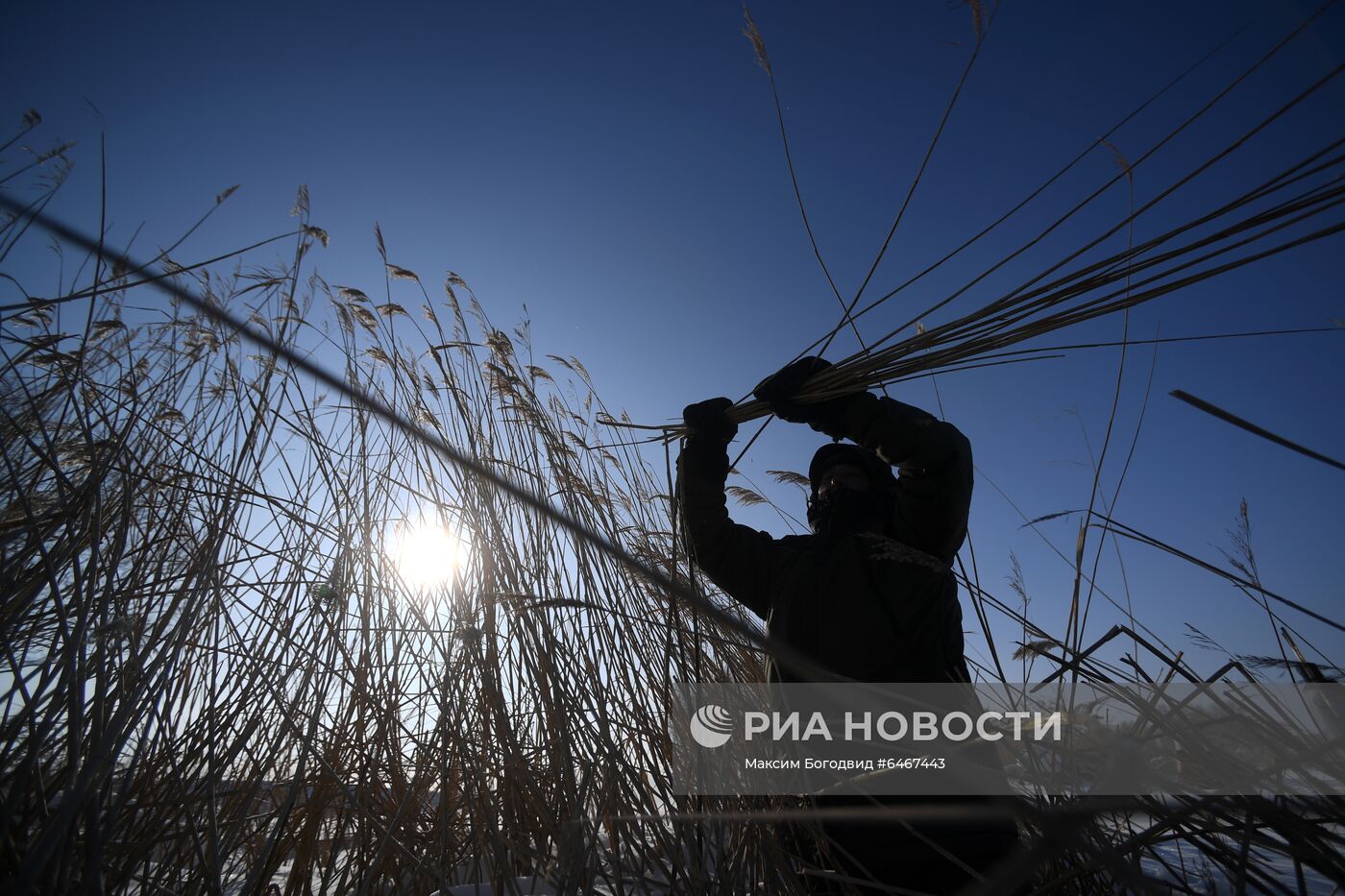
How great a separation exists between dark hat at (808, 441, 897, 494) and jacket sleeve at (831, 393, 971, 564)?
283 millimetres

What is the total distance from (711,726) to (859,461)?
94cm

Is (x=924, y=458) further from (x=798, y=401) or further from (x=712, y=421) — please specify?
(x=712, y=421)

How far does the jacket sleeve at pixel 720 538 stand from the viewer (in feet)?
5.79

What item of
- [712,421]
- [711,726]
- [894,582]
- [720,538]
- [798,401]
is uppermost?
[712,421]

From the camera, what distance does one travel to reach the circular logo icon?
1.31m

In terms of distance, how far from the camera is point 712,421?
1.70 meters

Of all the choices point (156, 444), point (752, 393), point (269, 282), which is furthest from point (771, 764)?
point (269, 282)

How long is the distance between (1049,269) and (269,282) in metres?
2.09

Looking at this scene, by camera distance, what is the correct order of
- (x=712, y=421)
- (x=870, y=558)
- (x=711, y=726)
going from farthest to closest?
(x=712, y=421) < (x=870, y=558) < (x=711, y=726)

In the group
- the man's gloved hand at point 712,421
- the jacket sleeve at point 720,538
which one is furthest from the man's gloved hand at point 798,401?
the jacket sleeve at point 720,538

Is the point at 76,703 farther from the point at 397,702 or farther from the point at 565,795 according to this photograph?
the point at 565,795

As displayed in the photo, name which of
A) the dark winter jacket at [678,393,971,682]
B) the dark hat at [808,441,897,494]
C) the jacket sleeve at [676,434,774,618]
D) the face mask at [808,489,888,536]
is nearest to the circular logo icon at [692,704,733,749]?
the dark winter jacket at [678,393,971,682]

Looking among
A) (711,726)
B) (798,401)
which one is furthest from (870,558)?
(711,726)

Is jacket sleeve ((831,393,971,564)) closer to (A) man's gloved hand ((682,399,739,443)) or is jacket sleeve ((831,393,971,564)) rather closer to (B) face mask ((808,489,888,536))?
(B) face mask ((808,489,888,536))
